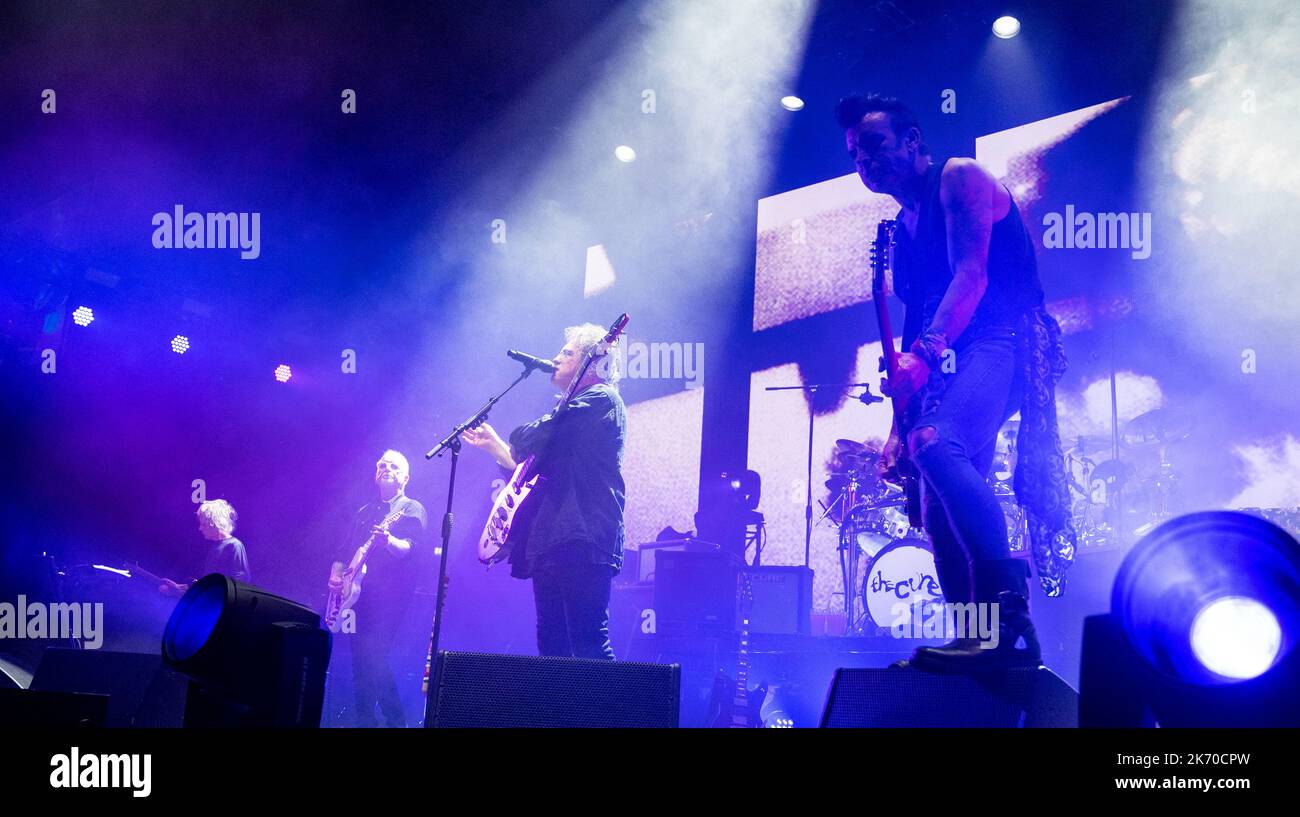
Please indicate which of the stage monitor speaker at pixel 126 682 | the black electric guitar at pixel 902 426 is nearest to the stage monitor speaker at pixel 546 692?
the black electric guitar at pixel 902 426

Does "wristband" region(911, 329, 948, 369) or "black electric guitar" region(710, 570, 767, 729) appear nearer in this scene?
"wristband" region(911, 329, 948, 369)

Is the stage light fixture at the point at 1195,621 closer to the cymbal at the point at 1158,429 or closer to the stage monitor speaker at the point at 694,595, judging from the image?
the stage monitor speaker at the point at 694,595

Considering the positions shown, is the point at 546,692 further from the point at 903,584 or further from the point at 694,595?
the point at 903,584

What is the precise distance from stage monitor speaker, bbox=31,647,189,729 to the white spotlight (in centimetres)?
608

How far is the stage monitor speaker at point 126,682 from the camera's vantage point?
318 centimetres

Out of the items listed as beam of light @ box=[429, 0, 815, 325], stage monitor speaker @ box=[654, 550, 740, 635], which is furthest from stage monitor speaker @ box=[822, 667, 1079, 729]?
beam of light @ box=[429, 0, 815, 325]

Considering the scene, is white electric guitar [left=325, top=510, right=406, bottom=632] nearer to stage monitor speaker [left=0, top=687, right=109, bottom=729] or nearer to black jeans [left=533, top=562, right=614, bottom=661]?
black jeans [left=533, top=562, right=614, bottom=661]

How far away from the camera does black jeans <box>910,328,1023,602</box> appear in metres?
2.42

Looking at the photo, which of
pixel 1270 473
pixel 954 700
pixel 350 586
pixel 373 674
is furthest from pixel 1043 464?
pixel 350 586

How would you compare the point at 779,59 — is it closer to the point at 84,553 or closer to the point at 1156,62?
the point at 1156,62

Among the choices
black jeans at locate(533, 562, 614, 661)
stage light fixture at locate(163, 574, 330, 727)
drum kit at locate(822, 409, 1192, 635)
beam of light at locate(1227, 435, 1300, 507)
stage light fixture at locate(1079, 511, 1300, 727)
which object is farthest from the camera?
drum kit at locate(822, 409, 1192, 635)

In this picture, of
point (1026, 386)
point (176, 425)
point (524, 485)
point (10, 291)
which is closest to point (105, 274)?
point (10, 291)

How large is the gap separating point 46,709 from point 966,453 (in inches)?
90.9
